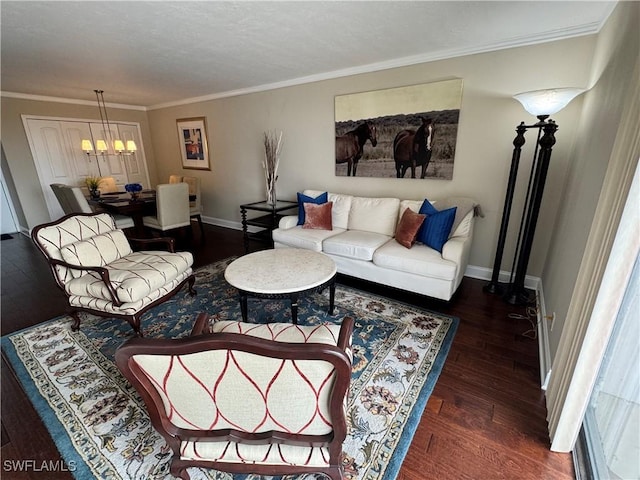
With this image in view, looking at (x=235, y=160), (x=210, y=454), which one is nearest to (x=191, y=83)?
(x=235, y=160)

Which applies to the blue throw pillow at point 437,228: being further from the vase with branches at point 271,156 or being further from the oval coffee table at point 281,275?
the vase with branches at point 271,156

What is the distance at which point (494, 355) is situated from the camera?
2000 millimetres

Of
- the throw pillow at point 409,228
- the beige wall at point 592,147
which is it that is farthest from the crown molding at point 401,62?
the throw pillow at point 409,228

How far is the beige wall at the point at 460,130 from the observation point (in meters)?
2.53

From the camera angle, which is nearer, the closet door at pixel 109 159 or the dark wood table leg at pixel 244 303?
the dark wood table leg at pixel 244 303

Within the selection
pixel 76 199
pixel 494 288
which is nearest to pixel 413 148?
pixel 494 288

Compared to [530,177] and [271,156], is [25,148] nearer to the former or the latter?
[271,156]

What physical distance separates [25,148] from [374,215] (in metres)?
5.85

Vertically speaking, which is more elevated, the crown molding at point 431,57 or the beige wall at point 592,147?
the crown molding at point 431,57

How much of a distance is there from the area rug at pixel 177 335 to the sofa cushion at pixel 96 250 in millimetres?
528

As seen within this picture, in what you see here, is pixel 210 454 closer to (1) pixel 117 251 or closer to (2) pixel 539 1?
(1) pixel 117 251

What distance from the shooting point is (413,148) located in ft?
10.6

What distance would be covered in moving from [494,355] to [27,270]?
5132 mm

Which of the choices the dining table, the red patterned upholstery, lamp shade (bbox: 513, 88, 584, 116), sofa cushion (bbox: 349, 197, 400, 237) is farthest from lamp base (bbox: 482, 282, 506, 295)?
the dining table
